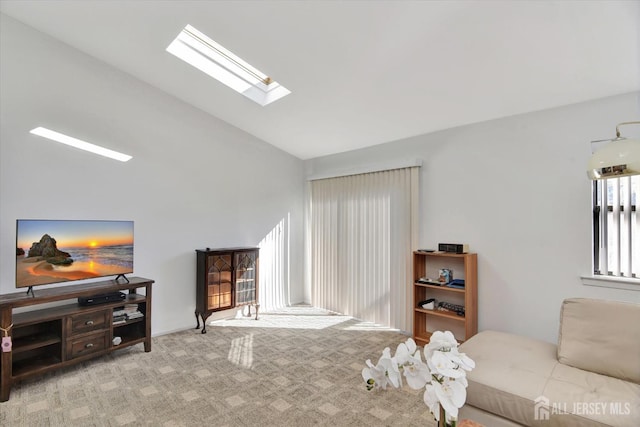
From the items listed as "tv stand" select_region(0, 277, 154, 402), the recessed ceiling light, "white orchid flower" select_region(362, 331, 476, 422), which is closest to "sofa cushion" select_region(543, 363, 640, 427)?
"white orchid flower" select_region(362, 331, 476, 422)

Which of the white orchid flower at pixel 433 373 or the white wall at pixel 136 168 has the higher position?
the white wall at pixel 136 168

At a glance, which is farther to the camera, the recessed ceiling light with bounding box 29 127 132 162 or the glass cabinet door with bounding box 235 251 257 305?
the glass cabinet door with bounding box 235 251 257 305

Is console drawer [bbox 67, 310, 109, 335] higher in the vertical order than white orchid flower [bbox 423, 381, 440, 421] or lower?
lower

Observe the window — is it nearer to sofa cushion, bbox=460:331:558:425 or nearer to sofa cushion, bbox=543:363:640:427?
sofa cushion, bbox=460:331:558:425

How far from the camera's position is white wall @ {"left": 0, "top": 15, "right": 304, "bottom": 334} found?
2854 millimetres

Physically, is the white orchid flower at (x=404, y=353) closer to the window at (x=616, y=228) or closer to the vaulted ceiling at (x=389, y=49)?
the vaulted ceiling at (x=389, y=49)

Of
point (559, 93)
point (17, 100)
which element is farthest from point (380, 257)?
point (17, 100)

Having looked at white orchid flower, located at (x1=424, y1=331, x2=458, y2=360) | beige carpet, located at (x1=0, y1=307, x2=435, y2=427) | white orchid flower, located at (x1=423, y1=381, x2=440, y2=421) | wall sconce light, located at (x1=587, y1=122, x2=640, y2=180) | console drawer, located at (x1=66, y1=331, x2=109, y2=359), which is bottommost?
beige carpet, located at (x1=0, y1=307, x2=435, y2=427)

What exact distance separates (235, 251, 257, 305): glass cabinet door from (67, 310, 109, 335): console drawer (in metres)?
1.53

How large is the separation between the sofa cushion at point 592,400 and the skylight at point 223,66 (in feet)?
10.8

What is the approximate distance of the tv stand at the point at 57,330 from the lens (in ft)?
7.95

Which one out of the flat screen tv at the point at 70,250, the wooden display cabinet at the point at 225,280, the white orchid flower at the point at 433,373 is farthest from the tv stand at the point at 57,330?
the white orchid flower at the point at 433,373

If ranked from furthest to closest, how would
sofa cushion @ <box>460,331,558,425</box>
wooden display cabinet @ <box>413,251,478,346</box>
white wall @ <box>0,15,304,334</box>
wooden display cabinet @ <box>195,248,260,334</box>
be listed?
wooden display cabinet @ <box>195,248,260,334</box>
wooden display cabinet @ <box>413,251,478,346</box>
white wall @ <box>0,15,304,334</box>
sofa cushion @ <box>460,331,558,425</box>

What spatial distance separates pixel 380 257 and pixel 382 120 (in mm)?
1801
